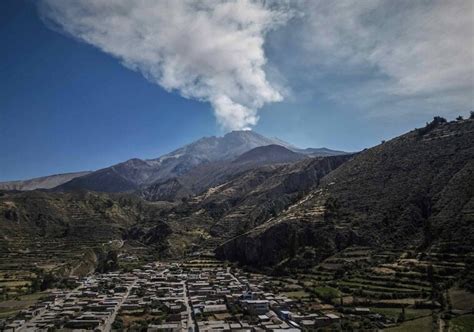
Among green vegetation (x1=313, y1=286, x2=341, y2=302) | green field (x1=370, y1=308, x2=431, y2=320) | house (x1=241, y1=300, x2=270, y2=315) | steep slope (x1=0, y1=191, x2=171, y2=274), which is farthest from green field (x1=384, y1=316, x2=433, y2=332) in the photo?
steep slope (x1=0, y1=191, x2=171, y2=274)

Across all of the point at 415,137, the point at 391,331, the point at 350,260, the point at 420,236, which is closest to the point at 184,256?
the point at 350,260

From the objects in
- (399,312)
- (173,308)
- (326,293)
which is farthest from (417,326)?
(173,308)

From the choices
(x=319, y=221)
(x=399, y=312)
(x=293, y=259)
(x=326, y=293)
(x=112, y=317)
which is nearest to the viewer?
(x=399, y=312)

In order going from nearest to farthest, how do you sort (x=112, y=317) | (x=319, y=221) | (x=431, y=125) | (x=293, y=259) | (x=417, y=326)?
1. (x=417, y=326)
2. (x=112, y=317)
3. (x=293, y=259)
4. (x=319, y=221)
5. (x=431, y=125)

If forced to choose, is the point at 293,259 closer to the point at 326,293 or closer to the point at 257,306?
the point at 326,293

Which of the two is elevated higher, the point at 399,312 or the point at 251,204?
the point at 251,204

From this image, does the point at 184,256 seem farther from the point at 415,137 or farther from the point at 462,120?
the point at 462,120

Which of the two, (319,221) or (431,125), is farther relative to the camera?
(431,125)
